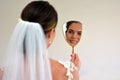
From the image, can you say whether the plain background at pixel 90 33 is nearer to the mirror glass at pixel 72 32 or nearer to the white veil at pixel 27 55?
the mirror glass at pixel 72 32

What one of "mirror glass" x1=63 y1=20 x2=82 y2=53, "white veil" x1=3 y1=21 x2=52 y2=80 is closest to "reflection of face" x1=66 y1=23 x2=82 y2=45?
"mirror glass" x1=63 y1=20 x2=82 y2=53

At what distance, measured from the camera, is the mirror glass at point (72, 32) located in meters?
2.00

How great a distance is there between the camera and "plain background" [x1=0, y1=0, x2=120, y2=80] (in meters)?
2.08

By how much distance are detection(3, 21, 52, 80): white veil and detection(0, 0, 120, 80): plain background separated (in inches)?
44.2

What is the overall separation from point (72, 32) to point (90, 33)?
20 centimetres

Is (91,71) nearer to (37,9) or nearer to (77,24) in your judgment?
(77,24)

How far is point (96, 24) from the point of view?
6.92ft

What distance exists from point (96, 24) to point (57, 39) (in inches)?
13.8

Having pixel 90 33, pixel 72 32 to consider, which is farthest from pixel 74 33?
pixel 90 33

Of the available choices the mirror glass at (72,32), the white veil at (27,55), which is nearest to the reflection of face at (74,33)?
the mirror glass at (72,32)

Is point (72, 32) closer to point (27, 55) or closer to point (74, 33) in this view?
point (74, 33)

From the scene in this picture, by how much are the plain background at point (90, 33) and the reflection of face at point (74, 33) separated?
0.18 ft

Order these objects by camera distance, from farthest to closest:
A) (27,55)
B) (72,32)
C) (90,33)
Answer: (90,33) → (72,32) → (27,55)

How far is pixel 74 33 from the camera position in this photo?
6.57 feet
